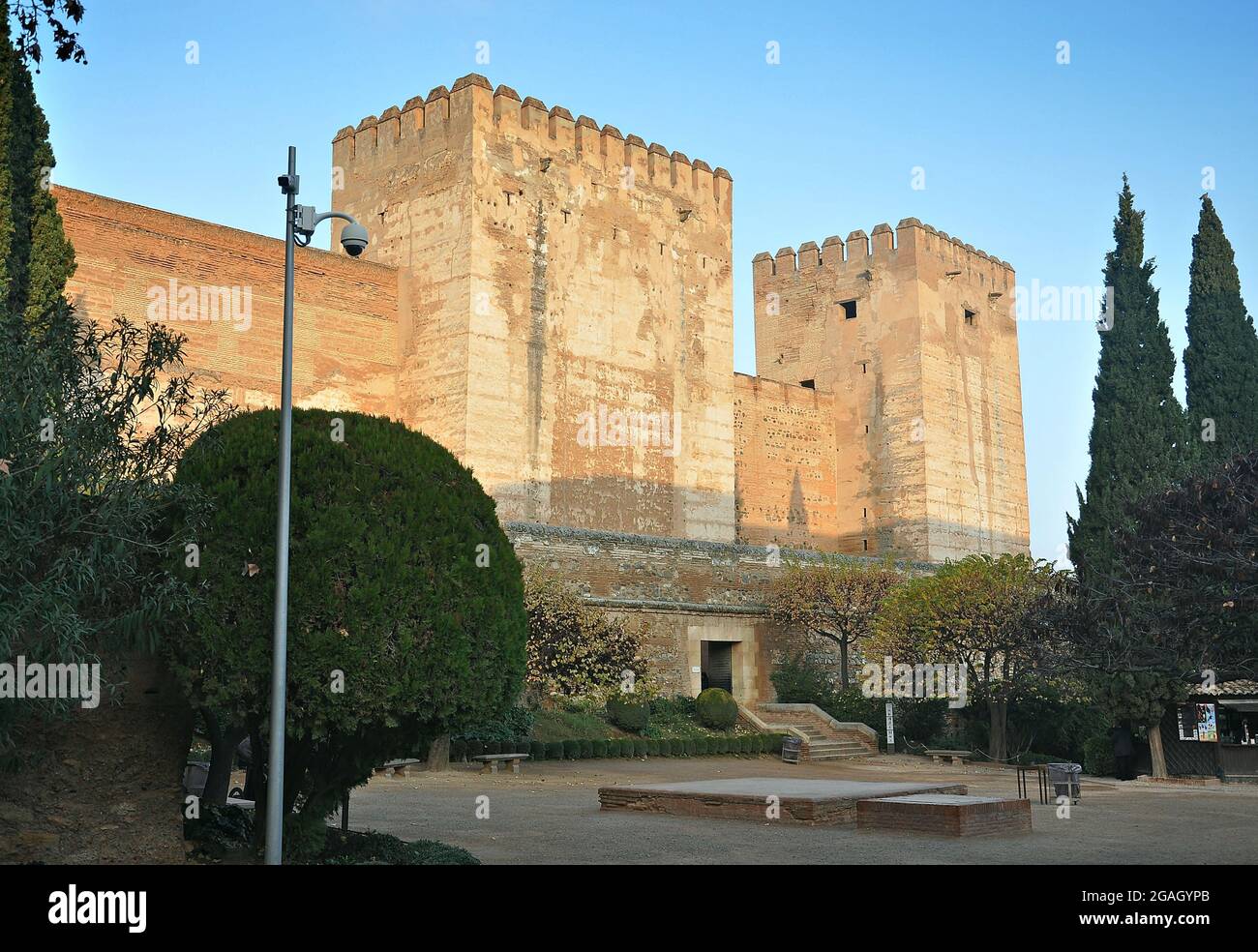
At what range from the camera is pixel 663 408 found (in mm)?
32594

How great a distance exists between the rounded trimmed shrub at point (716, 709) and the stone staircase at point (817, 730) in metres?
0.64

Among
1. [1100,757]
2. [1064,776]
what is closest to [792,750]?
[1100,757]

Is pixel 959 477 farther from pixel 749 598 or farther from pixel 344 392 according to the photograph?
pixel 344 392

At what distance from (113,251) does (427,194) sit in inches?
285

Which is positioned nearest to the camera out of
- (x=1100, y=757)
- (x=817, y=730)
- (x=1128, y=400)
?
(x=1100, y=757)

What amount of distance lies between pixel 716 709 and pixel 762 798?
13.1 m

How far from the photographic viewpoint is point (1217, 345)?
30719 mm

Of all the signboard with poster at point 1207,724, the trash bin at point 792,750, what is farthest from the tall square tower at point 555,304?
the signboard with poster at point 1207,724

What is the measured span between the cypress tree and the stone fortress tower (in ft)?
23.0

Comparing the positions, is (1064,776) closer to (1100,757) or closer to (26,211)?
(1100,757)

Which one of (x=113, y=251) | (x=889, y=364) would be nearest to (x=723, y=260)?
(x=889, y=364)

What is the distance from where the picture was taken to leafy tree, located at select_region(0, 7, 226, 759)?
816 cm

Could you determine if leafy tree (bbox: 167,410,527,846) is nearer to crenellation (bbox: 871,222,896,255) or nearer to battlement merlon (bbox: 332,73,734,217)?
battlement merlon (bbox: 332,73,734,217)

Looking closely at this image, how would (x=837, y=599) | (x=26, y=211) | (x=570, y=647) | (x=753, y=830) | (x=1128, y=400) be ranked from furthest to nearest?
1. (x=1128, y=400)
2. (x=837, y=599)
3. (x=570, y=647)
4. (x=26, y=211)
5. (x=753, y=830)
